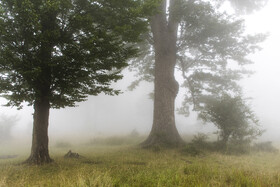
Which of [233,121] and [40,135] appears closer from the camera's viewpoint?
[40,135]

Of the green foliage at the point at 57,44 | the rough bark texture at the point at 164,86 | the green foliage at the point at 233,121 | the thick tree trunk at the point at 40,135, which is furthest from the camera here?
the rough bark texture at the point at 164,86

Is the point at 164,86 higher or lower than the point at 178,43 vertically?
lower

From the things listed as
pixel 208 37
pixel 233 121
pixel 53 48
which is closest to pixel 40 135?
pixel 53 48

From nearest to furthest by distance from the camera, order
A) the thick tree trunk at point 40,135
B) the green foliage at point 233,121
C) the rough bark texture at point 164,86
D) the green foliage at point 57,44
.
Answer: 1. the green foliage at point 57,44
2. the thick tree trunk at point 40,135
3. the green foliage at point 233,121
4. the rough bark texture at point 164,86

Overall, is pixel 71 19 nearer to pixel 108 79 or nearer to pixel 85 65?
pixel 85 65

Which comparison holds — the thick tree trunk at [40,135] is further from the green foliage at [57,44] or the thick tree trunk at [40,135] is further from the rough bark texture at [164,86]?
the rough bark texture at [164,86]

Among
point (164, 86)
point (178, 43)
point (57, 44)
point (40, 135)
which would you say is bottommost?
point (40, 135)

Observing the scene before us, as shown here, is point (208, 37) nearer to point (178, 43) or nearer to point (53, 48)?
point (178, 43)

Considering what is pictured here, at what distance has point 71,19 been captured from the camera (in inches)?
195

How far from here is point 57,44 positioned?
5145mm

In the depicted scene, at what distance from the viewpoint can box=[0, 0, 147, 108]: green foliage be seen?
4.51 meters

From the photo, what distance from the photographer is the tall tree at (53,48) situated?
4.54 m

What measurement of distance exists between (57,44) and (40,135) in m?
2.96

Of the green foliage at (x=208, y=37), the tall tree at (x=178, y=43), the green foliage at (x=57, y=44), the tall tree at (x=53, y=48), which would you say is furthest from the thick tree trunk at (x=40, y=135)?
the green foliage at (x=208, y=37)
